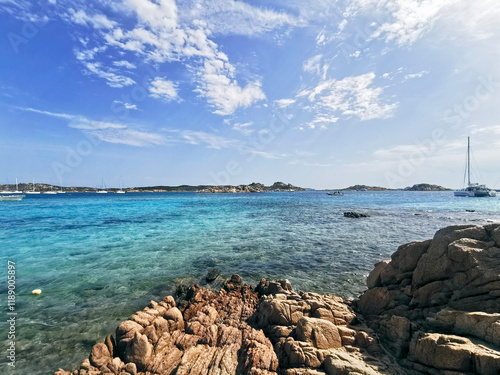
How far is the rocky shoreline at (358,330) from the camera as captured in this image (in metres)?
6.54

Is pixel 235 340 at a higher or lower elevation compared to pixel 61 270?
higher

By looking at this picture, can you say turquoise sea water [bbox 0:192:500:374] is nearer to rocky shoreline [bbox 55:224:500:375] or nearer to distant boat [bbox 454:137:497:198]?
rocky shoreline [bbox 55:224:500:375]

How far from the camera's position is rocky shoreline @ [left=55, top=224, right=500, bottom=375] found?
21.5 feet

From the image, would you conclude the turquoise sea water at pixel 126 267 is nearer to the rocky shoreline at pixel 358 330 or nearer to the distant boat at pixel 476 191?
the rocky shoreline at pixel 358 330

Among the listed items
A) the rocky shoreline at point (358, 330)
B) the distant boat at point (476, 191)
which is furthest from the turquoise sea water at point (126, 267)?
the distant boat at point (476, 191)

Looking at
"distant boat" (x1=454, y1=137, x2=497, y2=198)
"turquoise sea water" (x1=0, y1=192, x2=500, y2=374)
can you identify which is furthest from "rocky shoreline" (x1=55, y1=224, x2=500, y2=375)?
"distant boat" (x1=454, y1=137, x2=497, y2=198)

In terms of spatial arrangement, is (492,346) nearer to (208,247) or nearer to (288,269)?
(288,269)

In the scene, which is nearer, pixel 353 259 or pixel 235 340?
pixel 235 340

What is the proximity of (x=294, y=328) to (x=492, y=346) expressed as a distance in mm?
5644

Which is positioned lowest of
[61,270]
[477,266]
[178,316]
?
[61,270]

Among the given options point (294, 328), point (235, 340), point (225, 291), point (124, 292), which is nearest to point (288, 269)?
point (225, 291)

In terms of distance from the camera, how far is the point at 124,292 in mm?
13688

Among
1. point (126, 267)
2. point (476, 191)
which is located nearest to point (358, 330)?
point (126, 267)

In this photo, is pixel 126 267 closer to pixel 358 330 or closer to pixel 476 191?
pixel 358 330
